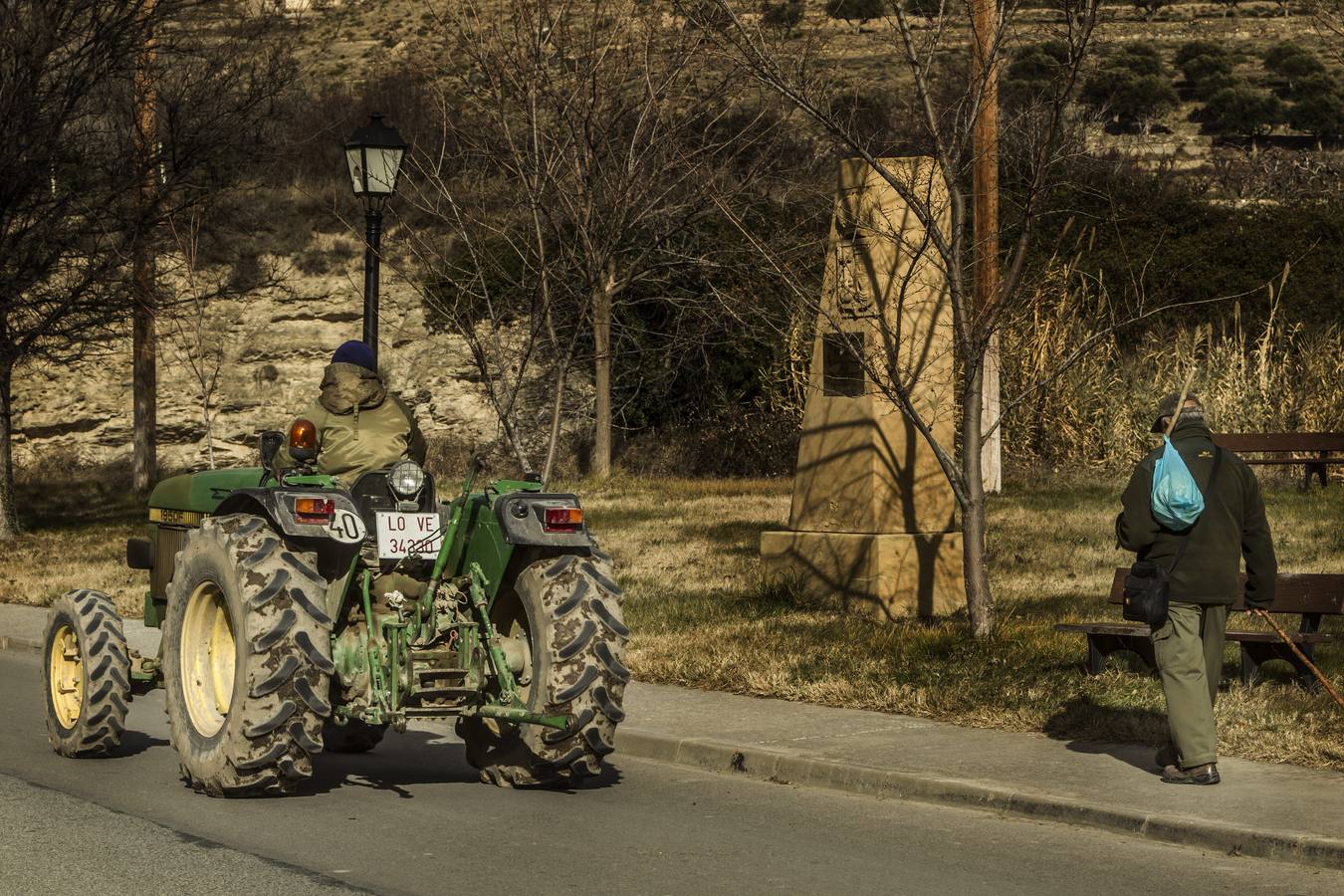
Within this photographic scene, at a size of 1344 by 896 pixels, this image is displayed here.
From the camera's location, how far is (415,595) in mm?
9086

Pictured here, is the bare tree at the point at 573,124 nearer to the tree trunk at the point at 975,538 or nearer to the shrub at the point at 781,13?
the shrub at the point at 781,13

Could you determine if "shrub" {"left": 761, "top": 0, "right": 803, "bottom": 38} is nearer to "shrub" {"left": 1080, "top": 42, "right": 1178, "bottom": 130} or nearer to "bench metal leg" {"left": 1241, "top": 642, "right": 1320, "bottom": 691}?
"bench metal leg" {"left": 1241, "top": 642, "right": 1320, "bottom": 691}

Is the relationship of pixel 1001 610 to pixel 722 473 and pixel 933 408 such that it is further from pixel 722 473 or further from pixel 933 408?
pixel 722 473

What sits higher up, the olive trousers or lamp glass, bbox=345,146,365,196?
lamp glass, bbox=345,146,365,196

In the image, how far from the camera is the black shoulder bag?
8867 mm

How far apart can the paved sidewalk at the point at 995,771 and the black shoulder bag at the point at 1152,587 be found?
2.74ft

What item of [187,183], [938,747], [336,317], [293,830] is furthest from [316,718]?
[336,317]

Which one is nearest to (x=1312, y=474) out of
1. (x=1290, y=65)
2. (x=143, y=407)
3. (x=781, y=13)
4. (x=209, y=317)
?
(x=781, y=13)

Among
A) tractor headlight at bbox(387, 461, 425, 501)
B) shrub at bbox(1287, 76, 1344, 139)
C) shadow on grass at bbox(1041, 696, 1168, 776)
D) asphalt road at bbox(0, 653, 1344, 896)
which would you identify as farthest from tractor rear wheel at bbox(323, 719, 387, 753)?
shrub at bbox(1287, 76, 1344, 139)

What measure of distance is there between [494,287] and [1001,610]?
1737 centimetres

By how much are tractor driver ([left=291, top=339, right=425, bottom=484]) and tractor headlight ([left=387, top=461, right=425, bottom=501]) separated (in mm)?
416

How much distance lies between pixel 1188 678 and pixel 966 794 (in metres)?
1.25

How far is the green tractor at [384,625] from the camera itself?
8422 mm

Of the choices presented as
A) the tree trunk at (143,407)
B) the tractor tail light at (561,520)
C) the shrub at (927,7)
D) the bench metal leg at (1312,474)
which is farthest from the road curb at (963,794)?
the tree trunk at (143,407)
